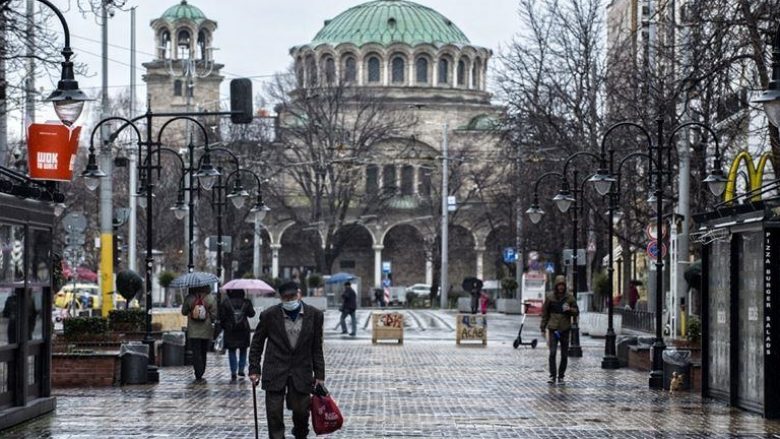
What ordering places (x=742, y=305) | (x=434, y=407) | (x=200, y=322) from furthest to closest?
(x=200, y=322), (x=434, y=407), (x=742, y=305)

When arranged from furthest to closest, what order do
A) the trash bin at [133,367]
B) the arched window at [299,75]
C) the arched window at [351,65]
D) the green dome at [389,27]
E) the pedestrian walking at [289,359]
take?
the green dome at [389,27], the arched window at [351,65], the arched window at [299,75], the trash bin at [133,367], the pedestrian walking at [289,359]

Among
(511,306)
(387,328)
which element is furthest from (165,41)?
(387,328)

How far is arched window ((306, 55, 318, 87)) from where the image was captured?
3804 inches

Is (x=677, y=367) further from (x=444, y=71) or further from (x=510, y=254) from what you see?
(x=444, y=71)

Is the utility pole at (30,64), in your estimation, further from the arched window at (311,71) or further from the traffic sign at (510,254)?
the arched window at (311,71)

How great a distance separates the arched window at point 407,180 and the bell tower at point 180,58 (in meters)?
15.9

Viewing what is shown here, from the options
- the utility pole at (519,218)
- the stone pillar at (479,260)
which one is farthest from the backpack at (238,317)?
the stone pillar at (479,260)

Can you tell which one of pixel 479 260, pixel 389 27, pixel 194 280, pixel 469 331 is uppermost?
pixel 389 27

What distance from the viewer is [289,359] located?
1602 centimetres

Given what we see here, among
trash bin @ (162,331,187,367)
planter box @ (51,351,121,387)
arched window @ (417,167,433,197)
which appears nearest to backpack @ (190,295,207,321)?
planter box @ (51,351,121,387)

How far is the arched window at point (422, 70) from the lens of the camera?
12988cm

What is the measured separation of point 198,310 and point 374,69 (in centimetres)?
10210

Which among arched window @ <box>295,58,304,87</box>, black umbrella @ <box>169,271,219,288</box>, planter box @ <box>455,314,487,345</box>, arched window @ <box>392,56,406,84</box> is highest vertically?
arched window @ <box>392,56,406,84</box>

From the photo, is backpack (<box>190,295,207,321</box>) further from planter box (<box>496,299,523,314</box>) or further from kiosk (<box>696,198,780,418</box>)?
planter box (<box>496,299,523,314</box>)
